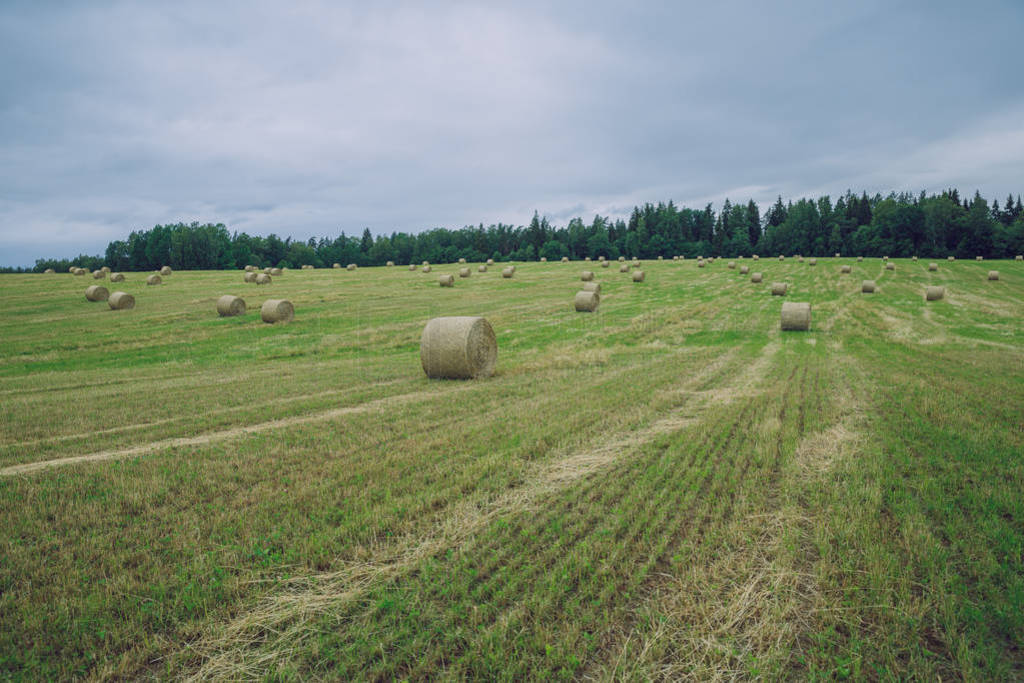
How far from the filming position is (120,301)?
95.6 ft

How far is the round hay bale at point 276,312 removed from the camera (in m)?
24.0

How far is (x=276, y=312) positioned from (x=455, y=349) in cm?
1544

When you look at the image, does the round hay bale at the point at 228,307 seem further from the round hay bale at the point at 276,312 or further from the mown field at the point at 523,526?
the mown field at the point at 523,526

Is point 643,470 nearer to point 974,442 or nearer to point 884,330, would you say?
point 974,442

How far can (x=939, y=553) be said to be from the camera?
173 inches

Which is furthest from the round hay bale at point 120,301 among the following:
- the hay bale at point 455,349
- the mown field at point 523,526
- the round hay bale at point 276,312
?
the hay bale at point 455,349

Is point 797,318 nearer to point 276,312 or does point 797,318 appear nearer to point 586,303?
point 586,303

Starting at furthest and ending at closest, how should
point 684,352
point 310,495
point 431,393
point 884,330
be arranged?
point 884,330 → point 684,352 → point 431,393 → point 310,495

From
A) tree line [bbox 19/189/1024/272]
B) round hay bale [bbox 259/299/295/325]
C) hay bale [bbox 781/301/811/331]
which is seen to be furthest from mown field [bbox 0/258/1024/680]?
tree line [bbox 19/189/1024/272]

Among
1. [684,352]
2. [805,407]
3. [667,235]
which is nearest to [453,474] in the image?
[805,407]

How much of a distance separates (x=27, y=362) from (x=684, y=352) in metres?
22.0

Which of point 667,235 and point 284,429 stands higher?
point 667,235

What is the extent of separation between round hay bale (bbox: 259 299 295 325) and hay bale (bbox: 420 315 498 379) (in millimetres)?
14379

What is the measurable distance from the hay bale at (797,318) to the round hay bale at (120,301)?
3611 cm
